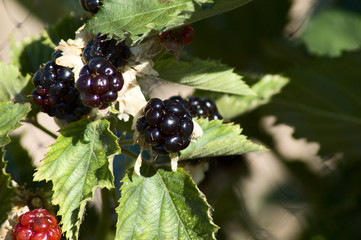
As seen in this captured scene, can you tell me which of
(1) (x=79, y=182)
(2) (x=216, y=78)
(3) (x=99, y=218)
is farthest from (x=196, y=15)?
(3) (x=99, y=218)

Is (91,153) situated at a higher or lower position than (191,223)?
higher

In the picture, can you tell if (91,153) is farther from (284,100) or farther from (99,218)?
(284,100)

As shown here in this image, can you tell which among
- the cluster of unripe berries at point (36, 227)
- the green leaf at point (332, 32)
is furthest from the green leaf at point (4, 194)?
the green leaf at point (332, 32)

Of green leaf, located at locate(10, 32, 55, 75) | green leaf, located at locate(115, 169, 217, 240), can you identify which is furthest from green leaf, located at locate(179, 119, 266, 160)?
green leaf, located at locate(10, 32, 55, 75)

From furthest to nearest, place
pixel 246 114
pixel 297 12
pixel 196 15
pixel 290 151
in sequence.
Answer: pixel 297 12, pixel 290 151, pixel 246 114, pixel 196 15

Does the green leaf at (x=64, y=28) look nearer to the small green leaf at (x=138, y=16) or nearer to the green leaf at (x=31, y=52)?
the green leaf at (x=31, y=52)

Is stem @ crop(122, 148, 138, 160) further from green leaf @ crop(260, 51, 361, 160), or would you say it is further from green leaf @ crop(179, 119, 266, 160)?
green leaf @ crop(260, 51, 361, 160)
